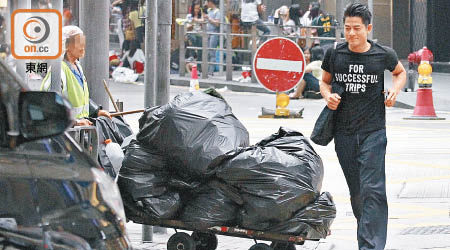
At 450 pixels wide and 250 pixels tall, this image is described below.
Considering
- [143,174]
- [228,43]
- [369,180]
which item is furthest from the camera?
[228,43]

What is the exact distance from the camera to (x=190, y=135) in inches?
268

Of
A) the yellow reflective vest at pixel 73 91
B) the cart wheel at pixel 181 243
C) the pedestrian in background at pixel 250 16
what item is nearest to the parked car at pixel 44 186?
the cart wheel at pixel 181 243

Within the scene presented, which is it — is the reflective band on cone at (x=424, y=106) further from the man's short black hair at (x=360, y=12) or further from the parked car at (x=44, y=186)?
the parked car at (x=44, y=186)

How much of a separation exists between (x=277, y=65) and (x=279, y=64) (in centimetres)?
3

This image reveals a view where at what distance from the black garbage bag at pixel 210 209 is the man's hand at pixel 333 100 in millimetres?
879

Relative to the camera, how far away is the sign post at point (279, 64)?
1514 cm

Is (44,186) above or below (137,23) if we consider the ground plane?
below

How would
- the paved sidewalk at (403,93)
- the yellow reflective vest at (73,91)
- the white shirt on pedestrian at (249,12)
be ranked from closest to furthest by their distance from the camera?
the yellow reflective vest at (73,91)
the paved sidewalk at (403,93)
the white shirt on pedestrian at (249,12)

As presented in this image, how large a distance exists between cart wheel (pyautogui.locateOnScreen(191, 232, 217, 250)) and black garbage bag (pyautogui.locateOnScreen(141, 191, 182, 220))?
2.11 feet

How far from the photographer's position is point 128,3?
31.4 m

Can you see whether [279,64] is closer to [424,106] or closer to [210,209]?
[424,106]

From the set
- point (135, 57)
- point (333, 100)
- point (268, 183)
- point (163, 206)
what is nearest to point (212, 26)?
point (135, 57)

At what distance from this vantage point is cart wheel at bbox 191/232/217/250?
7.44 metres

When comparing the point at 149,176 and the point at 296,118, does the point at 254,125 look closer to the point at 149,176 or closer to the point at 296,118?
the point at 296,118
